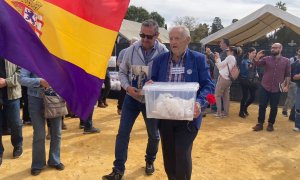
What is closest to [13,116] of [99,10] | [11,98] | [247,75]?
[11,98]

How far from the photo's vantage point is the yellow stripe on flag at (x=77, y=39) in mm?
2684

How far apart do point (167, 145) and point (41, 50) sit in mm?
1659

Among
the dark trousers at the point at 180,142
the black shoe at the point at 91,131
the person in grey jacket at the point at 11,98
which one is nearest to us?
the dark trousers at the point at 180,142

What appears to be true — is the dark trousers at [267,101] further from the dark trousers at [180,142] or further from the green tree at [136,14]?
the green tree at [136,14]

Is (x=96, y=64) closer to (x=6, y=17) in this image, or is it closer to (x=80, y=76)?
(x=80, y=76)

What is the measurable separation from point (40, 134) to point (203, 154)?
283 centimetres

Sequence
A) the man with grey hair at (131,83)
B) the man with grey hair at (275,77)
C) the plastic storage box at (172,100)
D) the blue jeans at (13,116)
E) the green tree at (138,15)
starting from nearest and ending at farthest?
the plastic storage box at (172,100) → the man with grey hair at (131,83) → the blue jeans at (13,116) → the man with grey hair at (275,77) → the green tree at (138,15)

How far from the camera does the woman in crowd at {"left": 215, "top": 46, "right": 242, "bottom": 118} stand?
888cm

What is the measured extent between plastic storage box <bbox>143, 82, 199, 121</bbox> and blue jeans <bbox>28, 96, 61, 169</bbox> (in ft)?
6.50

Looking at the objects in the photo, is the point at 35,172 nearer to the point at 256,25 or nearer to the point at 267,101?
the point at 267,101

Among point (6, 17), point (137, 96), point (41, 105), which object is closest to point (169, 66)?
point (137, 96)

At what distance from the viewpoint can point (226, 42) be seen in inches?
364

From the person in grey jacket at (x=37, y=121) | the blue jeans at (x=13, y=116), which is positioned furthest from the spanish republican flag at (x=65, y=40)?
the blue jeans at (x=13, y=116)

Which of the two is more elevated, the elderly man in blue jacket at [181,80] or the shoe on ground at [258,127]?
the elderly man in blue jacket at [181,80]
